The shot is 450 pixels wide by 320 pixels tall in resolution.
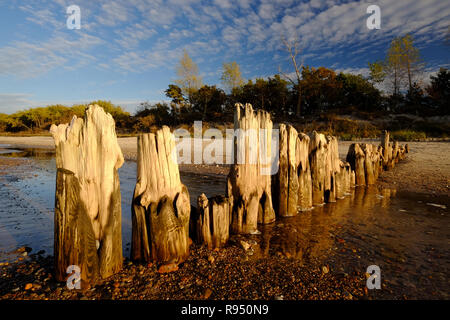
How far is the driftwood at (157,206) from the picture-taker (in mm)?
2910

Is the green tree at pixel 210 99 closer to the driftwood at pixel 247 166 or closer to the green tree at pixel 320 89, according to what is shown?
the green tree at pixel 320 89

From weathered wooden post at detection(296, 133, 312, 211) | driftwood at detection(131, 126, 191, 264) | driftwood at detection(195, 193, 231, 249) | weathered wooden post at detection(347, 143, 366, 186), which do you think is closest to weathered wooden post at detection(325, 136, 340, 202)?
weathered wooden post at detection(296, 133, 312, 211)

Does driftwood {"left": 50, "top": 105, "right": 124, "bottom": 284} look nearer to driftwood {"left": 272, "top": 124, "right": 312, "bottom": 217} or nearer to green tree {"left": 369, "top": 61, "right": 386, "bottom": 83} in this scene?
driftwood {"left": 272, "top": 124, "right": 312, "bottom": 217}

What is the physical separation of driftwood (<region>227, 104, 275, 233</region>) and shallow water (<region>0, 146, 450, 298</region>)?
40 cm

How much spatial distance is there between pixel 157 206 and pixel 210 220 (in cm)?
95

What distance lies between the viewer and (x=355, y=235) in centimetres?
440

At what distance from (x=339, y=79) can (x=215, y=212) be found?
118 ft

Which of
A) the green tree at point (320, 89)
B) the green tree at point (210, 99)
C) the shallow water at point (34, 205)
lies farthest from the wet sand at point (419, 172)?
the green tree at point (210, 99)

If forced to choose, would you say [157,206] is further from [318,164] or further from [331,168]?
[331,168]

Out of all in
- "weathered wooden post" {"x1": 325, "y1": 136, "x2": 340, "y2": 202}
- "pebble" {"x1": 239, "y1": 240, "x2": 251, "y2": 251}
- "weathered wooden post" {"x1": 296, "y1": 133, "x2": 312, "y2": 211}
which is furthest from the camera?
"weathered wooden post" {"x1": 325, "y1": 136, "x2": 340, "y2": 202}

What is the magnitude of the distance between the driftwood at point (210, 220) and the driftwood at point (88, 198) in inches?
45.6

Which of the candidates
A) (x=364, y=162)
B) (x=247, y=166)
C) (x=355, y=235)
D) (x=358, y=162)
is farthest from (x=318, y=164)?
(x=364, y=162)

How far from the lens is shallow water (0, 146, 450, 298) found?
3.26 metres
